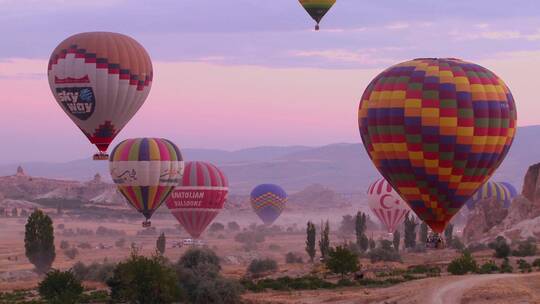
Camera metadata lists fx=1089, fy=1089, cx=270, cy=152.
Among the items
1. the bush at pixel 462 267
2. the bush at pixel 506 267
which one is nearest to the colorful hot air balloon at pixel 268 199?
the bush at pixel 506 267

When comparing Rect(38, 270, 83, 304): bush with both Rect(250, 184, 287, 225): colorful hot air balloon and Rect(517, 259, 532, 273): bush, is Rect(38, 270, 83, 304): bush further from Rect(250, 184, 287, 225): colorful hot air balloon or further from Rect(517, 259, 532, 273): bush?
Rect(250, 184, 287, 225): colorful hot air balloon

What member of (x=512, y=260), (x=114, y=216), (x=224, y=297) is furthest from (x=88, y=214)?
(x=224, y=297)

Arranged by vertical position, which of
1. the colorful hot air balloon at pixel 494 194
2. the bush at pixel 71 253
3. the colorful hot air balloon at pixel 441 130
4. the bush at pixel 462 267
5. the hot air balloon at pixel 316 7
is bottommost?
the bush at pixel 462 267

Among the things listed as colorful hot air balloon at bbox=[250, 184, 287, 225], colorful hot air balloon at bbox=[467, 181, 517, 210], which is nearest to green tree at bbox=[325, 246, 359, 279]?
colorful hot air balloon at bbox=[467, 181, 517, 210]

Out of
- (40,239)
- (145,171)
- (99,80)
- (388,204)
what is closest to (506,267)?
(145,171)

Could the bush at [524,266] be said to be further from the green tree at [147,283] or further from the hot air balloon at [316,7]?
the green tree at [147,283]
